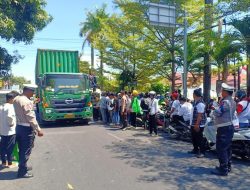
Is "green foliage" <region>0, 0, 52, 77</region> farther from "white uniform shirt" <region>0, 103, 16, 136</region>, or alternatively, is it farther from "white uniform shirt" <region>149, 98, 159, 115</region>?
"white uniform shirt" <region>0, 103, 16, 136</region>

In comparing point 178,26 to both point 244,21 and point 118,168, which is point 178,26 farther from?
point 118,168

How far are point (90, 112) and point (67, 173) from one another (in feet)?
30.0

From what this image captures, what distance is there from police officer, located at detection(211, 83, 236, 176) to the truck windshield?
9.67 m

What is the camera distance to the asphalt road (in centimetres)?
643

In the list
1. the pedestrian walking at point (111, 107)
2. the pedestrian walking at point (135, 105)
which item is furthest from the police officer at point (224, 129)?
the pedestrian walking at point (111, 107)

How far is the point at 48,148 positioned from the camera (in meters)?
10.4

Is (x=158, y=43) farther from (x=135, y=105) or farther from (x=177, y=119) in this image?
(x=177, y=119)

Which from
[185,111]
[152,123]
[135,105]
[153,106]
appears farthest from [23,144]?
[135,105]

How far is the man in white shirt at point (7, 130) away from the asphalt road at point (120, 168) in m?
0.42

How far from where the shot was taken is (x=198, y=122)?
8.70 m

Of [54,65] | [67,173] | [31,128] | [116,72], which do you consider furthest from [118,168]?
[116,72]

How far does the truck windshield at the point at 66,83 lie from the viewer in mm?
15739

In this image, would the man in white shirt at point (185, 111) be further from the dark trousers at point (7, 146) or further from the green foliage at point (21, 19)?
the green foliage at point (21, 19)

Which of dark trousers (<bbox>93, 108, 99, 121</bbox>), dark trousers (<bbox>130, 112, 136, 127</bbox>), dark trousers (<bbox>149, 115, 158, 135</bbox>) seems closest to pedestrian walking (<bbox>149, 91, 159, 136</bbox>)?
dark trousers (<bbox>149, 115, 158, 135</bbox>)
